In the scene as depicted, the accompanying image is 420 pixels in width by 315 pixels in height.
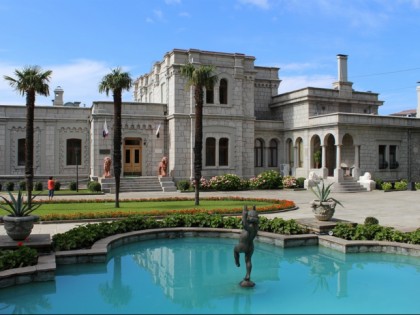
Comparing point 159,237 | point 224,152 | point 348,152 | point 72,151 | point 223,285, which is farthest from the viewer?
point 348,152

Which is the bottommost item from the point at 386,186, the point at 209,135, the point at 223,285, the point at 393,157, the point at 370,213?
the point at 223,285

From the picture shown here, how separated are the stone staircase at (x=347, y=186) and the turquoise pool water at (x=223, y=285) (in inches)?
793

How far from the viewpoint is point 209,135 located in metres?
34.2

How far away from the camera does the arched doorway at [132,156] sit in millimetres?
34438

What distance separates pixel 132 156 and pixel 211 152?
6370 millimetres

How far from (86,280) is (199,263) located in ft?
10.1

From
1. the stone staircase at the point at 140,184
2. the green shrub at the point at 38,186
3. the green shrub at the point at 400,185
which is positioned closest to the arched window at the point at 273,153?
the green shrub at the point at 400,185

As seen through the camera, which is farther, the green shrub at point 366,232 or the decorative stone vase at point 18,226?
the green shrub at point 366,232

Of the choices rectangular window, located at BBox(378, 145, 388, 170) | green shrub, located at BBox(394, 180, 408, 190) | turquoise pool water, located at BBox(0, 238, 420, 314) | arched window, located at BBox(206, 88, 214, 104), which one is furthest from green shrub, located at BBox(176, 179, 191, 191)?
turquoise pool water, located at BBox(0, 238, 420, 314)

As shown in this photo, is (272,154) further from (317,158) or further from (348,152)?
(348,152)

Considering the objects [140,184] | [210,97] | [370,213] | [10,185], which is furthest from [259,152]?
[10,185]

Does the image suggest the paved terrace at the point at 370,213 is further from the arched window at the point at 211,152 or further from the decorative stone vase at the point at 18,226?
the arched window at the point at 211,152

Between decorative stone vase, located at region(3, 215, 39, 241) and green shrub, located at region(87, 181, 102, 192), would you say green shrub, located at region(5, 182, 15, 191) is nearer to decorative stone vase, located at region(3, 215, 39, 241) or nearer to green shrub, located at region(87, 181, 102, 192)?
green shrub, located at region(87, 181, 102, 192)

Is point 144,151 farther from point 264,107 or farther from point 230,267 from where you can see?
point 230,267
